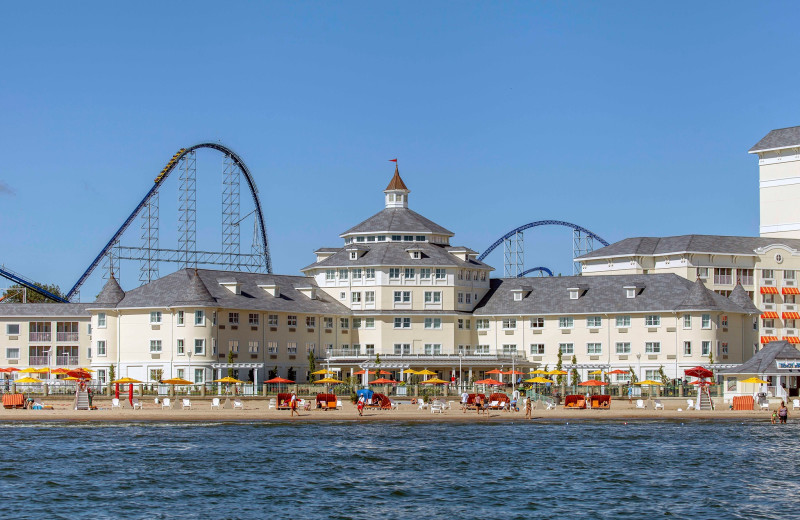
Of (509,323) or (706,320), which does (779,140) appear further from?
(509,323)

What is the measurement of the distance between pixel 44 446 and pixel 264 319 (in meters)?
40.9

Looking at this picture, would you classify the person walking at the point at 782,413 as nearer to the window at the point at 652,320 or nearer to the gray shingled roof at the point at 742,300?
the window at the point at 652,320

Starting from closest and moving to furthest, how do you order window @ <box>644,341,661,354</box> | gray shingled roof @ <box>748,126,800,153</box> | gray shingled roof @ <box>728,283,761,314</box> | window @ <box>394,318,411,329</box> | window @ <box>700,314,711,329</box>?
window @ <box>700,314,711,329</box> → window @ <box>644,341,661,354</box> → gray shingled roof @ <box>728,283,761,314</box> → window @ <box>394,318,411,329</box> → gray shingled roof @ <box>748,126,800,153</box>

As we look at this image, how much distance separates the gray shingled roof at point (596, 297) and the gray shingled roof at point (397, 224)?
848cm

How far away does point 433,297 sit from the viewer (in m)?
114

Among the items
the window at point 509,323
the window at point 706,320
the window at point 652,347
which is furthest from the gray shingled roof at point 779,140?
the window at point 509,323

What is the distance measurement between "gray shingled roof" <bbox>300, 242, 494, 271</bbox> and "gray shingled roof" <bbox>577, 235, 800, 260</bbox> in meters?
14.8

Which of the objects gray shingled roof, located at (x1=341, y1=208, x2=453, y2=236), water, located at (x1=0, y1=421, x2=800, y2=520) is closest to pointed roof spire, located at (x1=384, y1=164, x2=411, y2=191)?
gray shingled roof, located at (x1=341, y1=208, x2=453, y2=236)

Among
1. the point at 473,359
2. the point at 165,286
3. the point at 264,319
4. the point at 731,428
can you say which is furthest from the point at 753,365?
the point at 165,286

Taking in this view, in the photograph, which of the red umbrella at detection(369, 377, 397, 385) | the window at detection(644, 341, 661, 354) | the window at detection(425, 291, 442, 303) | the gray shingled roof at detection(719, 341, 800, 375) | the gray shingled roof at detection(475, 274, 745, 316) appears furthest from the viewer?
the window at detection(425, 291, 442, 303)

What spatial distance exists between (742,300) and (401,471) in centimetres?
6331

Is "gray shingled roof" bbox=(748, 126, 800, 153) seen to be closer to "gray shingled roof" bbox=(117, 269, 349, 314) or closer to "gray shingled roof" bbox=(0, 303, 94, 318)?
"gray shingled roof" bbox=(117, 269, 349, 314)

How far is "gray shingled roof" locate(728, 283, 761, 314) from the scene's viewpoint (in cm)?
11119

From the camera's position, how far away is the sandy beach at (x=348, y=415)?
81.0m
